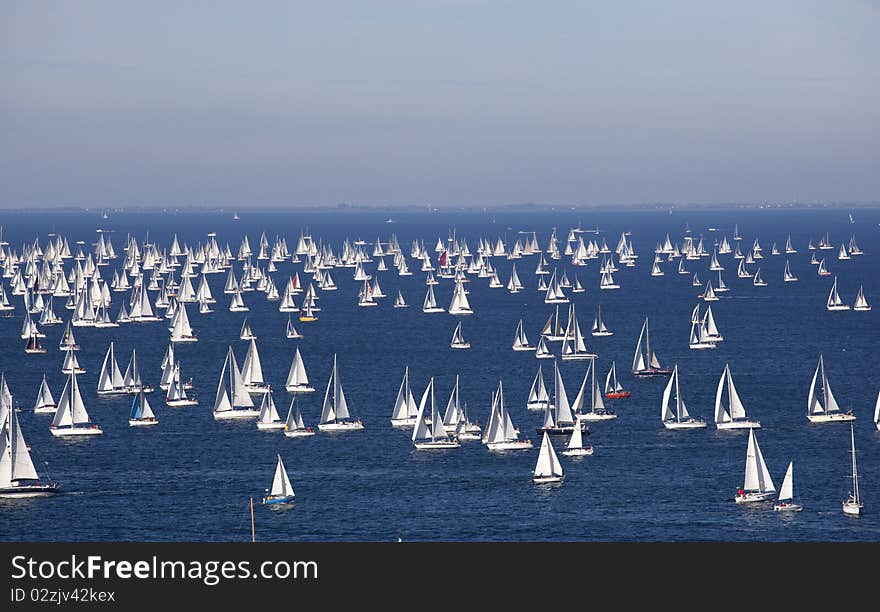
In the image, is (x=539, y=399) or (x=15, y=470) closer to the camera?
(x=15, y=470)

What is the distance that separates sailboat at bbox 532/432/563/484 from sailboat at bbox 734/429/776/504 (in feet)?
43.6

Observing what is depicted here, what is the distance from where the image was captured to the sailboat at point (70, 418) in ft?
401

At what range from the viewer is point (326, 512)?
9350 centimetres

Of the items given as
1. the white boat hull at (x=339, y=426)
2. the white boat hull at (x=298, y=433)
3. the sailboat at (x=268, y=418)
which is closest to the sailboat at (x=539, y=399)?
the white boat hull at (x=339, y=426)

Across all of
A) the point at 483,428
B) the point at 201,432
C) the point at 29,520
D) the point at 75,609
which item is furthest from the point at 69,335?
the point at 75,609

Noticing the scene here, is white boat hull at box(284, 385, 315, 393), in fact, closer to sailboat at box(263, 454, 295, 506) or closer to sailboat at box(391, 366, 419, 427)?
sailboat at box(391, 366, 419, 427)

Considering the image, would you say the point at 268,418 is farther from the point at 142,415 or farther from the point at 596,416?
the point at 596,416

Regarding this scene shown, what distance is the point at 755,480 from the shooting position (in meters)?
94.6

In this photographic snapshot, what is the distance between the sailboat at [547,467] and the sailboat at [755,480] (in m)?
13.3

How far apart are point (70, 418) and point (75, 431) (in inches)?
49.8

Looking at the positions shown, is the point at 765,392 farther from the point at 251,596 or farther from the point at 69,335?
the point at 251,596

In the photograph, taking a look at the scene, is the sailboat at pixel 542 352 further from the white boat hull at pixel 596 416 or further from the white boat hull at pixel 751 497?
the white boat hull at pixel 751 497

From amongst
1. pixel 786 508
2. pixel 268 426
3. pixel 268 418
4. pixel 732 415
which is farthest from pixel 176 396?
pixel 786 508

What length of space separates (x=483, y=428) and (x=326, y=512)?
3052 centimetres
